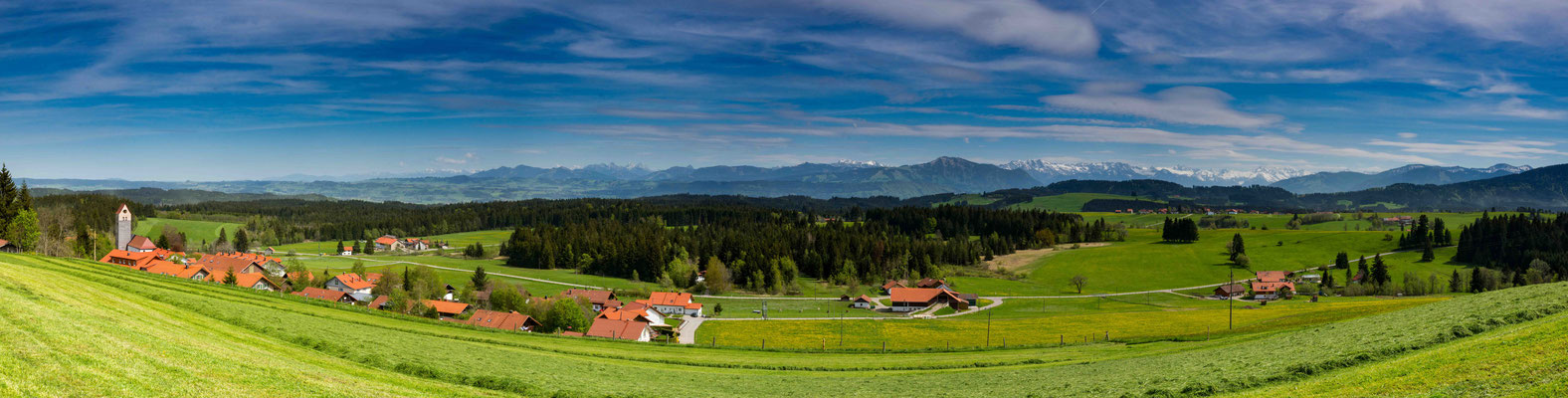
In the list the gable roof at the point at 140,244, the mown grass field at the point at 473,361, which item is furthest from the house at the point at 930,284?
the gable roof at the point at 140,244

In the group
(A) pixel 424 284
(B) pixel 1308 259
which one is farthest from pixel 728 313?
(B) pixel 1308 259

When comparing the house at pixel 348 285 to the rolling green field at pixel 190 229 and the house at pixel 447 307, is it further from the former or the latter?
the rolling green field at pixel 190 229

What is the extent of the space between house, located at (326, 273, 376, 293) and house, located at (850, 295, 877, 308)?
66130 millimetres

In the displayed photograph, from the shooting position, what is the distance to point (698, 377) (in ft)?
112

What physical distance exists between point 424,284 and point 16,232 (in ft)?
121

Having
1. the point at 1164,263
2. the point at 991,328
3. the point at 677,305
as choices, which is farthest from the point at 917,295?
the point at 1164,263

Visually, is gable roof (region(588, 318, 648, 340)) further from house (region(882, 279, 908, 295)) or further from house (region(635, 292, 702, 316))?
house (region(882, 279, 908, 295))

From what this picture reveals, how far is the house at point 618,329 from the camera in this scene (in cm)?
5953

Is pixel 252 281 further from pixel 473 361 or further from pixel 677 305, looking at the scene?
pixel 473 361

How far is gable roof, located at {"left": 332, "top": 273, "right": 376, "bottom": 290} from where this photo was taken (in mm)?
88250

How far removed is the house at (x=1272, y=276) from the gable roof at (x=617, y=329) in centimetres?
10777

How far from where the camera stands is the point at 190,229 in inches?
6781

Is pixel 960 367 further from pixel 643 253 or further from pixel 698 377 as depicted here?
pixel 643 253

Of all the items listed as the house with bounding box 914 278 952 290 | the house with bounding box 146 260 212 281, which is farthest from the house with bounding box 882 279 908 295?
the house with bounding box 146 260 212 281
